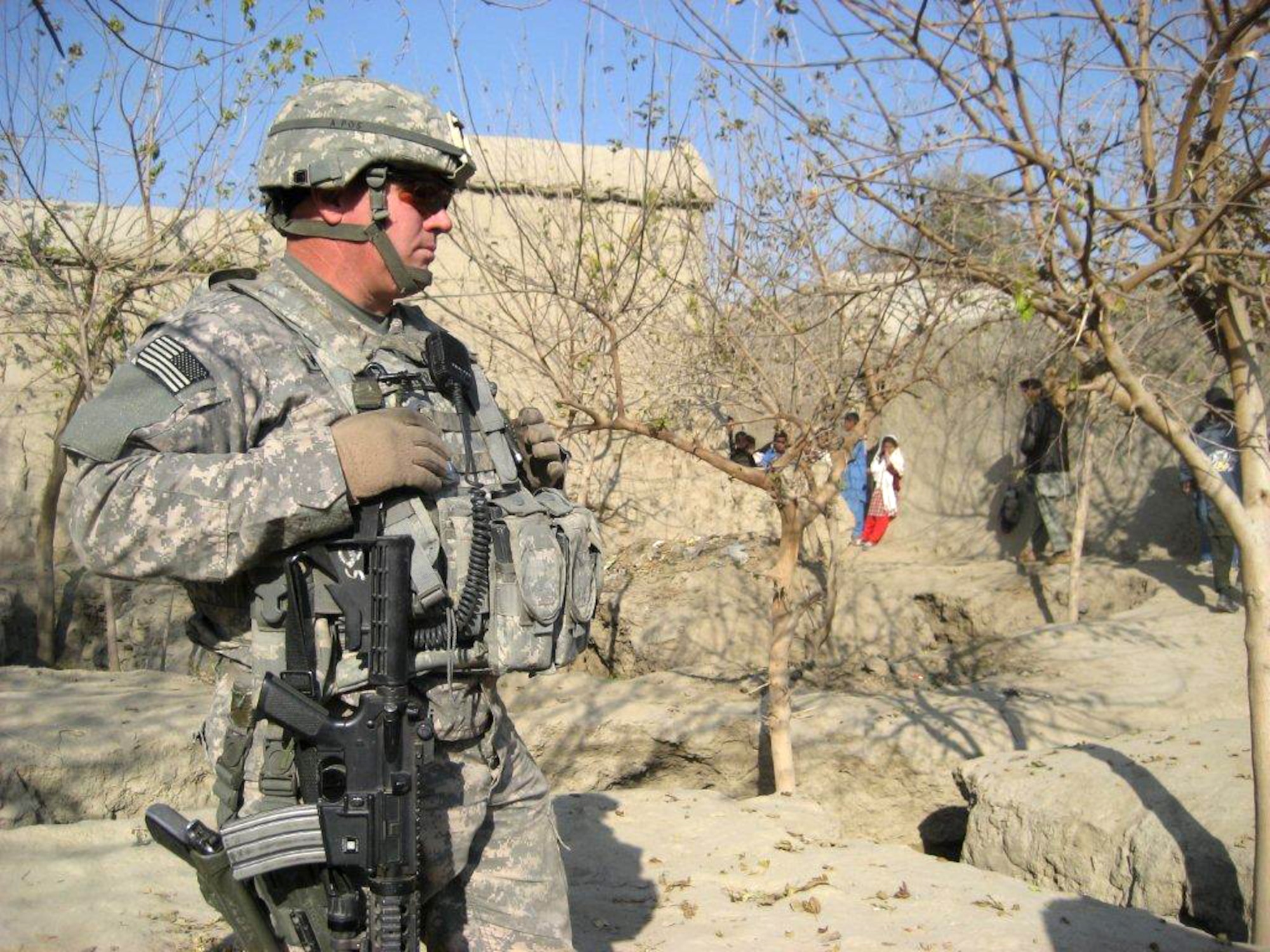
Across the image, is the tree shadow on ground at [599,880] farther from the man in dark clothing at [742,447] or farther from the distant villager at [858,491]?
Result: the distant villager at [858,491]

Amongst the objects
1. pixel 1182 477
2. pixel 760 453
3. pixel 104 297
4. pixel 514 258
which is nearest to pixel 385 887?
pixel 104 297

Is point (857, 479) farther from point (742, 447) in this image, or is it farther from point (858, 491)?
point (742, 447)

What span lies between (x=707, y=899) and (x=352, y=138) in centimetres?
289

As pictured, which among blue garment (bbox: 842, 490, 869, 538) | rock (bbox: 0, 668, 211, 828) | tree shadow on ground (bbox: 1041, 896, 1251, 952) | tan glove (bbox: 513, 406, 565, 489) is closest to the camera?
tan glove (bbox: 513, 406, 565, 489)

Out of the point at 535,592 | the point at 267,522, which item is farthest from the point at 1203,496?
the point at 267,522

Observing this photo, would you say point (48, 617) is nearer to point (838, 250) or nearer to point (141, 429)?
point (838, 250)

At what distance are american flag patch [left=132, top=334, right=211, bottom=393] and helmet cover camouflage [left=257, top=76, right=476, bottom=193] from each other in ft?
1.30

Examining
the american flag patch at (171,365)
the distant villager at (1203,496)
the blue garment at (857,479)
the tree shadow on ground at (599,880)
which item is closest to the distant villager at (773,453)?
the tree shadow on ground at (599,880)

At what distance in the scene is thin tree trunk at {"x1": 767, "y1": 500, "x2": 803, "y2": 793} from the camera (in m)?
5.71

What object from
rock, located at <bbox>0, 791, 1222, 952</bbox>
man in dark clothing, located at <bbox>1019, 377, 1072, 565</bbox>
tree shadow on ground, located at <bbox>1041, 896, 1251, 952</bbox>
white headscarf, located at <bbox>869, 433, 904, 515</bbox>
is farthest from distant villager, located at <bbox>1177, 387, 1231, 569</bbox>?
rock, located at <bbox>0, 791, 1222, 952</bbox>

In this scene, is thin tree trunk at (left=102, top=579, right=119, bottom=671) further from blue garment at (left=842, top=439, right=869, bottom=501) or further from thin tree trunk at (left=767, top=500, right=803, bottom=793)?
blue garment at (left=842, top=439, right=869, bottom=501)

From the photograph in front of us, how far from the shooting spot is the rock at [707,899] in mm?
3434

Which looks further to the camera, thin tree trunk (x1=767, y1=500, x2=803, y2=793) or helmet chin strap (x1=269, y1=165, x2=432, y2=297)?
thin tree trunk (x1=767, y1=500, x2=803, y2=793)

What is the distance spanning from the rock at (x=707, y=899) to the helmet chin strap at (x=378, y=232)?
7.02ft
